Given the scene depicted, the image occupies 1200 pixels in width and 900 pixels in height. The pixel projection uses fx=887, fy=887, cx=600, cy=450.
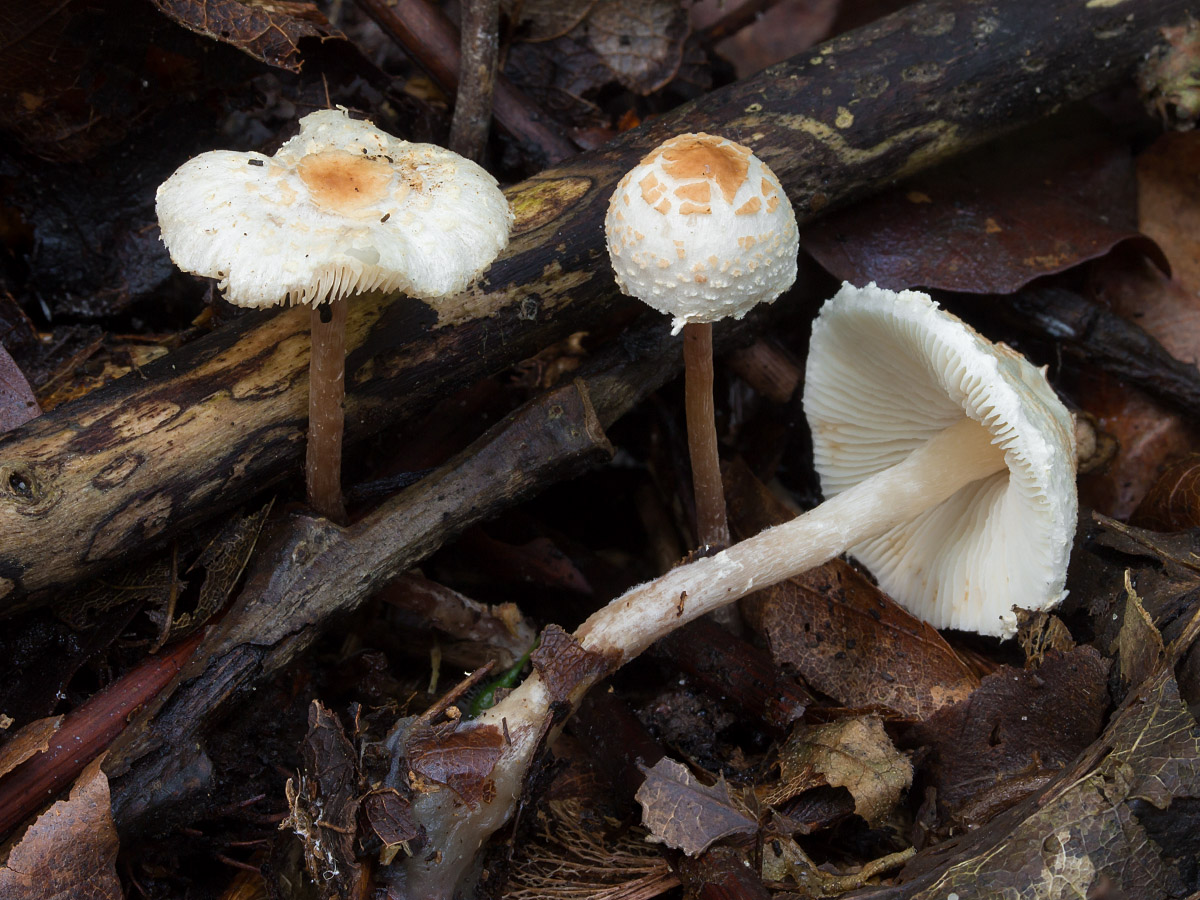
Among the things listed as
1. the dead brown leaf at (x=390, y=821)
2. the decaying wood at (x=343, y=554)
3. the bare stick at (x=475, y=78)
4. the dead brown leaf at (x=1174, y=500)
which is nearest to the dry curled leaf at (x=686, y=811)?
the dead brown leaf at (x=390, y=821)

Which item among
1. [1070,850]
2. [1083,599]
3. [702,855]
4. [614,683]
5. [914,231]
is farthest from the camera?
[914,231]

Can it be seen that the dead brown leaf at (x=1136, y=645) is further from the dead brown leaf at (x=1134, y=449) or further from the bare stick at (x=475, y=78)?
the bare stick at (x=475, y=78)

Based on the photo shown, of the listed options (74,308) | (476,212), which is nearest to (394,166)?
(476,212)

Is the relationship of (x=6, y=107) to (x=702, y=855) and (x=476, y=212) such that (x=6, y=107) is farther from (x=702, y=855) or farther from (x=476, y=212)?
(x=702, y=855)

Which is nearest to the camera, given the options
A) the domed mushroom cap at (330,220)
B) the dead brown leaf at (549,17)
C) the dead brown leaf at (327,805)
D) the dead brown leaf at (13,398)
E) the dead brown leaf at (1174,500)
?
the domed mushroom cap at (330,220)

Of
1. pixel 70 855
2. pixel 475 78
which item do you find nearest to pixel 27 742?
pixel 70 855

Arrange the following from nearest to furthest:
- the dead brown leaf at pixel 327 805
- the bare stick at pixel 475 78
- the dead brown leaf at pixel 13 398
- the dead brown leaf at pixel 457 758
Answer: the dead brown leaf at pixel 327 805 → the dead brown leaf at pixel 457 758 → the dead brown leaf at pixel 13 398 → the bare stick at pixel 475 78
